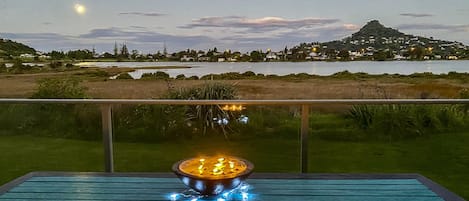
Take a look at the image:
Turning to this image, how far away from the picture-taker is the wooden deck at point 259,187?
229cm

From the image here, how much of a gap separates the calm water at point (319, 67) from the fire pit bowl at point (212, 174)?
4.07 meters

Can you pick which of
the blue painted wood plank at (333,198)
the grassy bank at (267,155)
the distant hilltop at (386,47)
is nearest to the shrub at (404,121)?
the grassy bank at (267,155)

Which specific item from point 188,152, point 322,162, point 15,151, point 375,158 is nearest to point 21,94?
point 15,151

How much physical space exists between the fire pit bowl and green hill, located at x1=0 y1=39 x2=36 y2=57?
17.9 ft

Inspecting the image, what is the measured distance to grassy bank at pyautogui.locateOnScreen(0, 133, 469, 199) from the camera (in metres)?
3.90

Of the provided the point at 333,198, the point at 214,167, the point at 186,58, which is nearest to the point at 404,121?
the point at 333,198

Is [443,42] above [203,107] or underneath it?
above

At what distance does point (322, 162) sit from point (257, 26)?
3843 millimetres

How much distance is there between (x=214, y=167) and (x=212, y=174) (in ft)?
0.31

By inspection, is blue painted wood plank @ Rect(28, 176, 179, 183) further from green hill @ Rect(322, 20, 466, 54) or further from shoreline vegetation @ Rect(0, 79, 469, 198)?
green hill @ Rect(322, 20, 466, 54)

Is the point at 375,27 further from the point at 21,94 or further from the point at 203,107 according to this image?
the point at 21,94

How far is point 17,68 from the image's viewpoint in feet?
21.9

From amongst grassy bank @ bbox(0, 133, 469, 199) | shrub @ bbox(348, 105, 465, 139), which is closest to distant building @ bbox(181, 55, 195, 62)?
grassy bank @ bbox(0, 133, 469, 199)

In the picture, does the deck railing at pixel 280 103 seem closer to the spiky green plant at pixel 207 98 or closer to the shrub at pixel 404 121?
the spiky green plant at pixel 207 98
